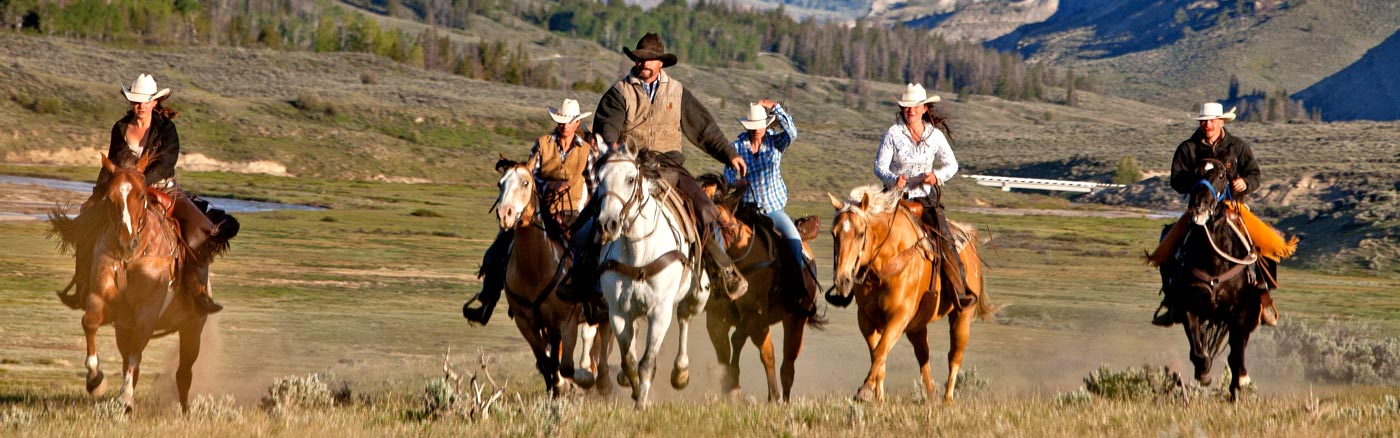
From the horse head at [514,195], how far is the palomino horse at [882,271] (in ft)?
7.92

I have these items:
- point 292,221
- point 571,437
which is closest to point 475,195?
point 292,221

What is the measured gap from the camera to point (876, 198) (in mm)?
12711

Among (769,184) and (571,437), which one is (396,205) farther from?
(571,437)

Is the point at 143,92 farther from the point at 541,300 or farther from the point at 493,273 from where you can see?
the point at 541,300

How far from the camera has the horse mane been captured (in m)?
12.6

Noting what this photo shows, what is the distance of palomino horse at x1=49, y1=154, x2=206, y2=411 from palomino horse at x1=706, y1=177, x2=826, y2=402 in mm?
4526

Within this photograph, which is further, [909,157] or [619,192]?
[909,157]

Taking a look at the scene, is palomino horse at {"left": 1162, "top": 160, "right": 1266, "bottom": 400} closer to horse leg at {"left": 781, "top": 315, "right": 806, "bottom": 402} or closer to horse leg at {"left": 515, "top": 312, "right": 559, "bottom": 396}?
horse leg at {"left": 781, "top": 315, "right": 806, "bottom": 402}

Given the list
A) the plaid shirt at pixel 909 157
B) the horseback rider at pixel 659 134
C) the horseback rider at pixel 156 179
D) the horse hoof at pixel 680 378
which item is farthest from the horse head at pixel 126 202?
the plaid shirt at pixel 909 157

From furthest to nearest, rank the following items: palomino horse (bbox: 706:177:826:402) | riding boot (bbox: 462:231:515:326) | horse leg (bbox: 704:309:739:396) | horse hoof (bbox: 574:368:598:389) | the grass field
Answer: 1. horse leg (bbox: 704:309:739:396)
2. palomino horse (bbox: 706:177:826:402)
3. riding boot (bbox: 462:231:515:326)
4. horse hoof (bbox: 574:368:598:389)
5. the grass field

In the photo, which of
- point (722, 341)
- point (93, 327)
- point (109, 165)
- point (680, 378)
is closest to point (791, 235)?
point (722, 341)

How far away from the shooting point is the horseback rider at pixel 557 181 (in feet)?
44.0

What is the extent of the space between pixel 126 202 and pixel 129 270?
54 centimetres

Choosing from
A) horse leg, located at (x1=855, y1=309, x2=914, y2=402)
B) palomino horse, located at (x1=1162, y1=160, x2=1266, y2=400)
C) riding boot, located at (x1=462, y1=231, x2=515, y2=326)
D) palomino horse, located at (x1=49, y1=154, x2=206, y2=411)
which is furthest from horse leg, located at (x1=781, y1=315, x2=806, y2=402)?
palomino horse, located at (x1=49, y1=154, x2=206, y2=411)
